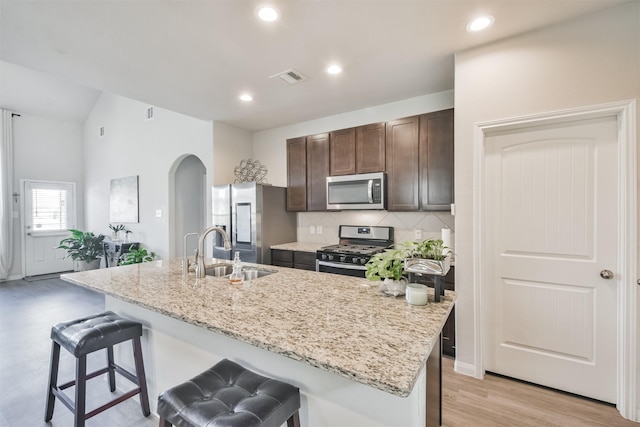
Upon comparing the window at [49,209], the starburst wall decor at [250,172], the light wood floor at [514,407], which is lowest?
the light wood floor at [514,407]

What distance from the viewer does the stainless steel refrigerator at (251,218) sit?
12.4 ft

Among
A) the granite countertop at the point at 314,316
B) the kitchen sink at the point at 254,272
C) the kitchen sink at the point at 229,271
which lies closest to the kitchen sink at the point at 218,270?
the kitchen sink at the point at 229,271

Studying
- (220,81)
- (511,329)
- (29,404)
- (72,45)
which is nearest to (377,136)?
(220,81)

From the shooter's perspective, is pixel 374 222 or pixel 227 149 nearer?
pixel 374 222

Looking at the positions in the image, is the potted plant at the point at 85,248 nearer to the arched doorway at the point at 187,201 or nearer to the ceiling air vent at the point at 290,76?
the arched doorway at the point at 187,201

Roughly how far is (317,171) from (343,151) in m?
0.46

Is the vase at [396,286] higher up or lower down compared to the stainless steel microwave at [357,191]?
lower down

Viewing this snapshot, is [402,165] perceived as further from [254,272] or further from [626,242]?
[254,272]

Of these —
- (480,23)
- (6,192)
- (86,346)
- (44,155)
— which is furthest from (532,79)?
(44,155)

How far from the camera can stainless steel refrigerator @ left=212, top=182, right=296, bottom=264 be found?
3.77 m

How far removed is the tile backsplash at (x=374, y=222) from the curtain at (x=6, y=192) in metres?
5.87

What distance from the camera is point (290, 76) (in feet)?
9.14

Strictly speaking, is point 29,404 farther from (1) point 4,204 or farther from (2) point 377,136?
(1) point 4,204

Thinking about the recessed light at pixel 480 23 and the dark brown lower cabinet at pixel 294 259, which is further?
the dark brown lower cabinet at pixel 294 259
